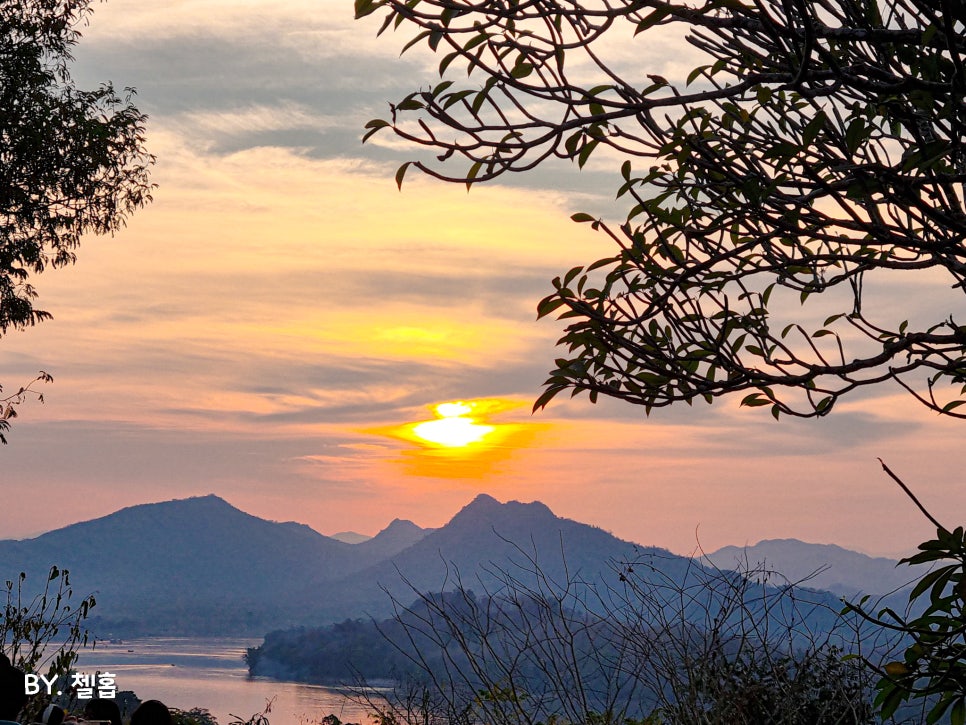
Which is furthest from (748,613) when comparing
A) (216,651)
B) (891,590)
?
(216,651)

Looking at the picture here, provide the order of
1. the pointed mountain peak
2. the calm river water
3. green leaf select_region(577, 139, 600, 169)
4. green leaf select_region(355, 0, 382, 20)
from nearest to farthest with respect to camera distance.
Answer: green leaf select_region(355, 0, 382, 20) → green leaf select_region(577, 139, 600, 169) → the calm river water → the pointed mountain peak

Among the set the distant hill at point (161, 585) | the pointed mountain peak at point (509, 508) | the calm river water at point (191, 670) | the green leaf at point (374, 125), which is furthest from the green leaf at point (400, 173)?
the distant hill at point (161, 585)

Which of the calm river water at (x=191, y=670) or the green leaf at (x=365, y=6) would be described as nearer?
the green leaf at (x=365, y=6)

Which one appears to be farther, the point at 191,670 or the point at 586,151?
the point at 191,670

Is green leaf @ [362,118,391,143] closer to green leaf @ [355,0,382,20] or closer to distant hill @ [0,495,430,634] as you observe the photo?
green leaf @ [355,0,382,20]

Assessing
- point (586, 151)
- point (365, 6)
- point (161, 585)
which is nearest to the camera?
point (365, 6)

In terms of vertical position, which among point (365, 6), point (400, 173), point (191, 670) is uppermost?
point (365, 6)

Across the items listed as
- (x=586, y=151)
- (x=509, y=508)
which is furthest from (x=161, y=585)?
(x=586, y=151)

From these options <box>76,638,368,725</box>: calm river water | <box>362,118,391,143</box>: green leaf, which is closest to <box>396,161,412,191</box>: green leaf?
<box>362,118,391,143</box>: green leaf

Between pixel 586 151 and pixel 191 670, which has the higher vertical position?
pixel 586 151

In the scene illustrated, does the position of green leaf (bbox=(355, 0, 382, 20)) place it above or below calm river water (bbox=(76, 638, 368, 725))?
above

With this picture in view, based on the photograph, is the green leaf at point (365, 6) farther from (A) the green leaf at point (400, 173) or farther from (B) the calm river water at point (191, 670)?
(B) the calm river water at point (191, 670)

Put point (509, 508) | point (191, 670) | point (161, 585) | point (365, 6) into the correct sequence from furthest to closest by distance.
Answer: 1. point (161, 585)
2. point (509, 508)
3. point (191, 670)
4. point (365, 6)

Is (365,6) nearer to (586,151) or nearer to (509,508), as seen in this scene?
(586,151)
